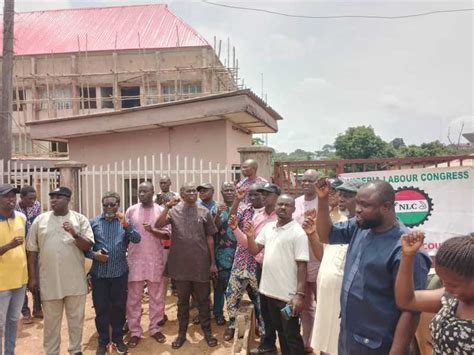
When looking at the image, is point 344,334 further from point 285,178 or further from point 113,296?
point 285,178

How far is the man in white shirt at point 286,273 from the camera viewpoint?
3468 millimetres

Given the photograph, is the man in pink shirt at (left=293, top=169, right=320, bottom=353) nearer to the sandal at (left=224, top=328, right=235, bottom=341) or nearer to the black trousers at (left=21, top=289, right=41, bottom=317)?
the sandal at (left=224, top=328, right=235, bottom=341)

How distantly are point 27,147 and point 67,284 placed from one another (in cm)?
2219

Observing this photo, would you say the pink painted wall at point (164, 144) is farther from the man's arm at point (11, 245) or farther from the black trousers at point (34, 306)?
the man's arm at point (11, 245)

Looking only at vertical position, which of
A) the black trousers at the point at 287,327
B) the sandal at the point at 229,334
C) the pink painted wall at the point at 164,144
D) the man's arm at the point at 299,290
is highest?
the pink painted wall at the point at 164,144

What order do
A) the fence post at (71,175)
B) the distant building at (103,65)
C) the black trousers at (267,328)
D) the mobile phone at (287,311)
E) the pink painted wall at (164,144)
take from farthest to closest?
the distant building at (103,65) < the pink painted wall at (164,144) < the fence post at (71,175) < the black trousers at (267,328) < the mobile phone at (287,311)

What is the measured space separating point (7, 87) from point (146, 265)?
24.7 ft

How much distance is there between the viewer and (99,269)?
404cm

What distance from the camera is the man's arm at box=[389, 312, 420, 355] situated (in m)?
2.03

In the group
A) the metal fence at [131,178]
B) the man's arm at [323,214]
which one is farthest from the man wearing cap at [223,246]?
the man's arm at [323,214]

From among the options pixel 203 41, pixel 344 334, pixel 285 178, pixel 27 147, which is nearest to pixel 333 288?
pixel 344 334

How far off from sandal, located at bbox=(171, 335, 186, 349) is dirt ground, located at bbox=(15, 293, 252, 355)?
1.7 inches

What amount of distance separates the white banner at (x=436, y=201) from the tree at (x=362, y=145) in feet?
124

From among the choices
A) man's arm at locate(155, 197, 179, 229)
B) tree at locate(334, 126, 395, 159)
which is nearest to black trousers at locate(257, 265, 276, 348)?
man's arm at locate(155, 197, 179, 229)
